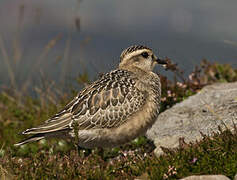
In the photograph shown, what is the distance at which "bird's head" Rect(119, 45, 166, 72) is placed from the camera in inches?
320

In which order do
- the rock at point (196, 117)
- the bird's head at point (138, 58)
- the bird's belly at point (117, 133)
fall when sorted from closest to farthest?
the bird's belly at point (117, 133)
the rock at point (196, 117)
the bird's head at point (138, 58)

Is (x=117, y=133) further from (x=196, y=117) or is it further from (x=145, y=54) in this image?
(x=196, y=117)

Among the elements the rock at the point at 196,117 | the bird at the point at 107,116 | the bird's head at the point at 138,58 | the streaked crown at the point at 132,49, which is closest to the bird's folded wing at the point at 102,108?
the bird at the point at 107,116

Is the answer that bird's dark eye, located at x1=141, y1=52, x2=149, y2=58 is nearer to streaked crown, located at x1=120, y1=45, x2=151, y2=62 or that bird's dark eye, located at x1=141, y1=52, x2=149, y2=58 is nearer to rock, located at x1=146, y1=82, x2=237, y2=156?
streaked crown, located at x1=120, y1=45, x2=151, y2=62

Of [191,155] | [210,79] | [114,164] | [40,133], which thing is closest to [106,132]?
[114,164]

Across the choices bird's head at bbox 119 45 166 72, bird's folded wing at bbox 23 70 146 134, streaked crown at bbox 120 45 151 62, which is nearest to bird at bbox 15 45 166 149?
bird's folded wing at bbox 23 70 146 134

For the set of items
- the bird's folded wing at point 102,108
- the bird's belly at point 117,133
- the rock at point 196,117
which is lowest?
the rock at point 196,117

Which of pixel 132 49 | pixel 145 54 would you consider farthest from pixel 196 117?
pixel 132 49

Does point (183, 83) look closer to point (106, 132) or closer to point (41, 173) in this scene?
point (106, 132)

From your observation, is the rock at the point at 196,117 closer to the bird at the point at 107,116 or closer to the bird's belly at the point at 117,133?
the bird's belly at the point at 117,133

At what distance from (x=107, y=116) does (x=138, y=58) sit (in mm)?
1738

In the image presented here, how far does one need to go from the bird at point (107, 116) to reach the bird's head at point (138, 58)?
2.32 feet

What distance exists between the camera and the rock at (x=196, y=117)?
791cm

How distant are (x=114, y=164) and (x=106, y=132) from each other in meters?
0.57
